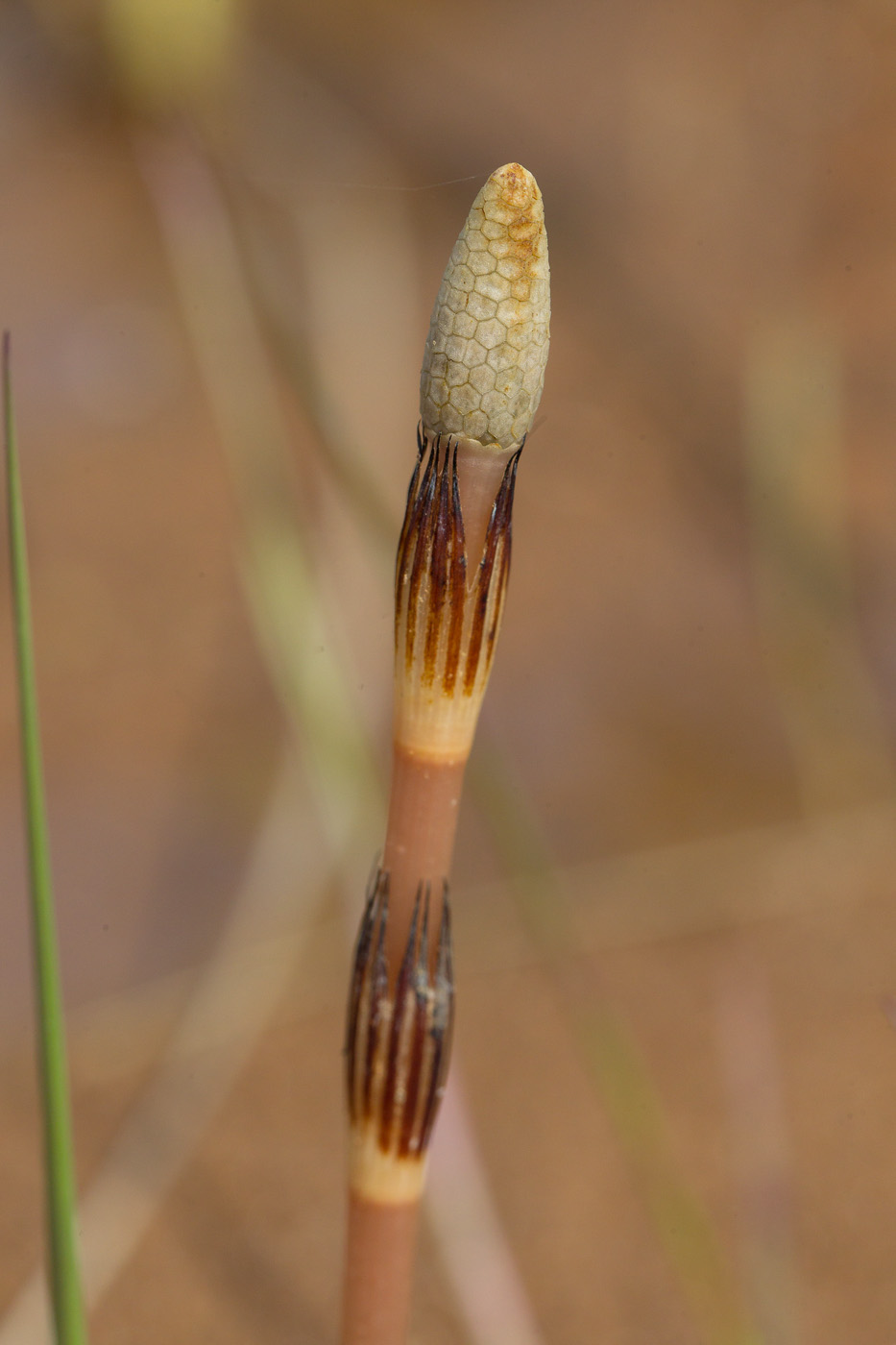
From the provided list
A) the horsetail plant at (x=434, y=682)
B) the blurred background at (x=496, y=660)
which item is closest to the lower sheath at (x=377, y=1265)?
the horsetail plant at (x=434, y=682)

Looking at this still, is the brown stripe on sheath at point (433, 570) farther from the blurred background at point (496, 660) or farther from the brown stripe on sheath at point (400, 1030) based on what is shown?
the blurred background at point (496, 660)

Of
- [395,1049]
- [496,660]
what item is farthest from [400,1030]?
[496,660]

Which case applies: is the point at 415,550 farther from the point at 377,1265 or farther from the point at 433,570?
the point at 377,1265

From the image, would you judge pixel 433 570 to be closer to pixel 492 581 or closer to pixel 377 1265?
pixel 492 581

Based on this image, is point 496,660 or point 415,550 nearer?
point 415,550

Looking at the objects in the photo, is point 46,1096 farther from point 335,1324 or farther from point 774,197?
point 774,197

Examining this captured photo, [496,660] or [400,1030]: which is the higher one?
[496,660]

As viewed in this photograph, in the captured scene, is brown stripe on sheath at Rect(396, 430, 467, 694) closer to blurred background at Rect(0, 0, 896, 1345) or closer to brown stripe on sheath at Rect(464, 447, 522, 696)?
brown stripe on sheath at Rect(464, 447, 522, 696)
